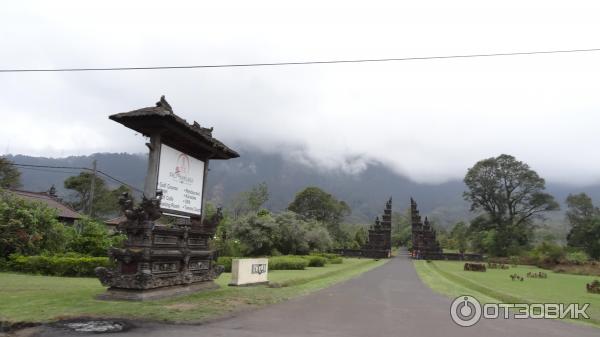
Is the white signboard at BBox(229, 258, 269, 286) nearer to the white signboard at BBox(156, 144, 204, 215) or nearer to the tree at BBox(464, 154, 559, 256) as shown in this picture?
the white signboard at BBox(156, 144, 204, 215)

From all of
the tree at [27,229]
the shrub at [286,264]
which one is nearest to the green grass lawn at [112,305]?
the tree at [27,229]

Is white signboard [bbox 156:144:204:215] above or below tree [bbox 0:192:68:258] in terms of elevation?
above

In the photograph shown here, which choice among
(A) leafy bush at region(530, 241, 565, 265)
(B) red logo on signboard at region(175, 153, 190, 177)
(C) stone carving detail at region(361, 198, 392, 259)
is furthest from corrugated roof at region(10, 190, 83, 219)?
(A) leafy bush at region(530, 241, 565, 265)

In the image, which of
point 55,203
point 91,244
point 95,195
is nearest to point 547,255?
point 91,244

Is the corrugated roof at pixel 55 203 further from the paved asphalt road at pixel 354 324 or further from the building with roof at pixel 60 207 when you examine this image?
the paved asphalt road at pixel 354 324

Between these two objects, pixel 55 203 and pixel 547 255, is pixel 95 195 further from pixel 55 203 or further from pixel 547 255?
pixel 547 255

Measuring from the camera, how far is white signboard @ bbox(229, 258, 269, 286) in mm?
16797

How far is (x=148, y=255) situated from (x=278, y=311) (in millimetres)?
3772

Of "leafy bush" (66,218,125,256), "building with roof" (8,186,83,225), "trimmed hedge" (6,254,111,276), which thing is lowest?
"trimmed hedge" (6,254,111,276)

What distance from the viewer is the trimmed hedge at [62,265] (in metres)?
18.8

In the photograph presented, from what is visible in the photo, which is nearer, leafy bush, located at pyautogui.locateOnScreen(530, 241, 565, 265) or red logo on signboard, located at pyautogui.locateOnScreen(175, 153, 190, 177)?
red logo on signboard, located at pyautogui.locateOnScreen(175, 153, 190, 177)

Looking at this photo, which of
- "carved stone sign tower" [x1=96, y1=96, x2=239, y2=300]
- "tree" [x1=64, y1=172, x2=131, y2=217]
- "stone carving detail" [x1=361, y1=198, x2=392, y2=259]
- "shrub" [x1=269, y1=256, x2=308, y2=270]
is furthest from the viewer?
"tree" [x1=64, y1=172, x2=131, y2=217]

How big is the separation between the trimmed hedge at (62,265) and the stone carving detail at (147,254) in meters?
7.10

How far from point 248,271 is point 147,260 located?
630 centimetres
